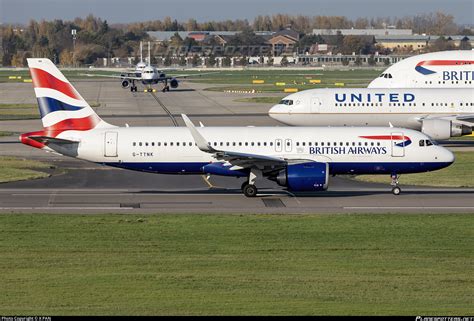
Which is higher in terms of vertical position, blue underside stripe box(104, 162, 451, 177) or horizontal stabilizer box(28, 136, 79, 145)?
horizontal stabilizer box(28, 136, 79, 145)

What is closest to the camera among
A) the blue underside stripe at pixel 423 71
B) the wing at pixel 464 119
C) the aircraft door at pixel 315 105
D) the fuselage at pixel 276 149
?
the fuselage at pixel 276 149

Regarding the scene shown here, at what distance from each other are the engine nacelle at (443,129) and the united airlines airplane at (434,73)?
560 inches

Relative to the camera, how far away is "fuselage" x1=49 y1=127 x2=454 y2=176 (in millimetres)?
42656

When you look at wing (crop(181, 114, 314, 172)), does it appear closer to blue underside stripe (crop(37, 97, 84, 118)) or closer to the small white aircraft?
blue underside stripe (crop(37, 97, 84, 118))

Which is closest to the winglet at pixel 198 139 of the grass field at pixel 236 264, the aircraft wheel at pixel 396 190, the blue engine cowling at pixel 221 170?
the blue engine cowling at pixel 221 170

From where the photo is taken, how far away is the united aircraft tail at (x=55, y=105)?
43.1 metres

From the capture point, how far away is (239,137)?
43250 millimetres

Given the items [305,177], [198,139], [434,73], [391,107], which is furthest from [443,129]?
[198,139]

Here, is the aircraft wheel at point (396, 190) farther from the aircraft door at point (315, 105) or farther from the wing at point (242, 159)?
the aircraft door at point (315, 105)

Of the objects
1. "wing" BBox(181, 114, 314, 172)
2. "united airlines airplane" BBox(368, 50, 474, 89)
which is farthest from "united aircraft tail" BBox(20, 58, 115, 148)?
"united airlines airplane" BBox(368, 50, 474, 89)

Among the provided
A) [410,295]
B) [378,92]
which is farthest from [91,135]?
[378,92]

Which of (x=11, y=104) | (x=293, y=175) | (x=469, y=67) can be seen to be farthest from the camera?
(x=11, y=104)

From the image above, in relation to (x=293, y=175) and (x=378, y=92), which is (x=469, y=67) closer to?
(x=378, y=92)

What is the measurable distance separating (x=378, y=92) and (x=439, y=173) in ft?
49.0
